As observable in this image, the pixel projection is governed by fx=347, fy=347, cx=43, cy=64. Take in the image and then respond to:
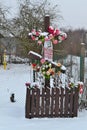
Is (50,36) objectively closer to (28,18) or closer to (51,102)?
(51,102)

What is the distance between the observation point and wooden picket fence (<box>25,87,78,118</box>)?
26.7 feet

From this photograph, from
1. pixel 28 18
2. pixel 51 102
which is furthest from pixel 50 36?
pixel 28 18

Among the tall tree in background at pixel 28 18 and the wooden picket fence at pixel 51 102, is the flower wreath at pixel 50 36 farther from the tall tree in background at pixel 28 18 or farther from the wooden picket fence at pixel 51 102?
the tall tree in background at pixel 28 18

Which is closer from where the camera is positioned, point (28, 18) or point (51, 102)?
point (51, 102)

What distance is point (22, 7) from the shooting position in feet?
104

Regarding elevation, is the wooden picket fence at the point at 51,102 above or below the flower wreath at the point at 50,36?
below

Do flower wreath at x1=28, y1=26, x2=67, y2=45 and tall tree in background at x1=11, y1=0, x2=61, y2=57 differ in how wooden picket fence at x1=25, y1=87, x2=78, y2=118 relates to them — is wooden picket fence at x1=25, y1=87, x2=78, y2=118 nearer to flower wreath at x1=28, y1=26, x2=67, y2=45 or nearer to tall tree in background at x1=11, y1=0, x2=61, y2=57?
flower wreath at x1=28, y1=26, x2=67, y2=45

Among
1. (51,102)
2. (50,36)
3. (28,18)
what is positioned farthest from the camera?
(28,18)

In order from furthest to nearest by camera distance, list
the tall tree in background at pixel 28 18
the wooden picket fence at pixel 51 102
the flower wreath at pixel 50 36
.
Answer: the tall tree in background at pixel 28 18 < the flower wreath at pixel 50 36 < the wooden picket fence at pixel 51 102

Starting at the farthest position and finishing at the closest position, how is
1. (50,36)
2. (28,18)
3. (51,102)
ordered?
(28,18) → (50,36) → (51,102)

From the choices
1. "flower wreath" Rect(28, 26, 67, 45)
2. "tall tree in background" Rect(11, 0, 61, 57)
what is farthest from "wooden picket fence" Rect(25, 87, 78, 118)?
"tall tree in background" Rect(11, 0, 61, 57)

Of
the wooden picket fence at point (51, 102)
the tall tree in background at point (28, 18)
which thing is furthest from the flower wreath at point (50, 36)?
the tall tree in background at point (28, 18)

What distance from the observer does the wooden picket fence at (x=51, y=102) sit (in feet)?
26.7

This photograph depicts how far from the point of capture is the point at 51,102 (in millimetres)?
8234
